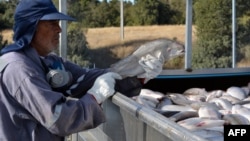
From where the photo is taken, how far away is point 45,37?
110 inches

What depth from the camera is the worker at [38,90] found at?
253cm

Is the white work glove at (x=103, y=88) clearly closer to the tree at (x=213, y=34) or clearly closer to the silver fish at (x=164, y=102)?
the silver fish at (x=164, y=102)

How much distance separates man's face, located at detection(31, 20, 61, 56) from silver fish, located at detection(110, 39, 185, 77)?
21.7 inches

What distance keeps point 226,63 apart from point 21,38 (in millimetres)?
19307

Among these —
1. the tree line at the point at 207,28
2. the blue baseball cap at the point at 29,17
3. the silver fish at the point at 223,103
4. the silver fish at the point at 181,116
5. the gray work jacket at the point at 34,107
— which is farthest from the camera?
the tree line at the point at 207,28

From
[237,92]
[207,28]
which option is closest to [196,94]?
[237,92]

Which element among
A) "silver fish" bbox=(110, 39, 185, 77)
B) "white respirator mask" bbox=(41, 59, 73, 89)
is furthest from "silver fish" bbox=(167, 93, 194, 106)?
"white respirator mask" bbox=(41, 59, 73, 89)

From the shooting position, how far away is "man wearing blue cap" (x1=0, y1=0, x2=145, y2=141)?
2.53 meters

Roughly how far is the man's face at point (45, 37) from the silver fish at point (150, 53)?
550 millimetres

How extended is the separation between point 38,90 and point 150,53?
91 cm

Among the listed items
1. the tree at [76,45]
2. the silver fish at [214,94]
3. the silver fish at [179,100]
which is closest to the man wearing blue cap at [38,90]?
the silver fish at [179,100]

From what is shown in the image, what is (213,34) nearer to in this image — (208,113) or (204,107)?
(204,107)

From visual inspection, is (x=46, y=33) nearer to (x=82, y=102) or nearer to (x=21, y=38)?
(x=21, y=38)

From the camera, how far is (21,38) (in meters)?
2.76
